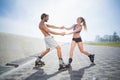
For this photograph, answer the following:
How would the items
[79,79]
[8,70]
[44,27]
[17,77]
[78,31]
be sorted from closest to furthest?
[79,79] → [17,77] → [8,70] → [44,27] → [78,31]

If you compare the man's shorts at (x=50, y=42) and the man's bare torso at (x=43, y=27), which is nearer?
the man's shorts at (x=50, y=42)

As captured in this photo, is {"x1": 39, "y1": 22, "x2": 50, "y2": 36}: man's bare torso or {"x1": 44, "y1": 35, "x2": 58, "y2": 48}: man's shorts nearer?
{"x1": 44, "y1": 35, "x2": 58, "y2": 48}: man's shorts

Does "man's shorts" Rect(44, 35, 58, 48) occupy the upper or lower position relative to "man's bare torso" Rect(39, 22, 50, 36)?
lower

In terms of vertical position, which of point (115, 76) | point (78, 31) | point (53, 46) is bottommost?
point (115, 76)

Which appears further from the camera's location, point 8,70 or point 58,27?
point 58,27

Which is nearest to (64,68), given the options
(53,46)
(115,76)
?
(53,46)

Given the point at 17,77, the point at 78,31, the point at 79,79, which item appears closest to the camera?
the point at 79,79

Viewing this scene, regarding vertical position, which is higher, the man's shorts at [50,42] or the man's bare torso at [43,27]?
the man's bare torso at [43,27]

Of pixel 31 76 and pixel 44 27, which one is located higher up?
pixel 44 27

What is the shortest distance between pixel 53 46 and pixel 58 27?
2.78 ft

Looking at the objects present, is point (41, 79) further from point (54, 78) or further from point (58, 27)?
point (58, 27)

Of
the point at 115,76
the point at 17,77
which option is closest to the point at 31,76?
the point at 17,77

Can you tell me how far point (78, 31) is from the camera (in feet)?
26.2

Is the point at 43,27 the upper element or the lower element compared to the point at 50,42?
upper
